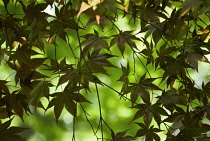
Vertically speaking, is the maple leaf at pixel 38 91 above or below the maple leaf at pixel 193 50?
below

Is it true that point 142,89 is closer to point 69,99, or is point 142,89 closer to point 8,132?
point 69,99

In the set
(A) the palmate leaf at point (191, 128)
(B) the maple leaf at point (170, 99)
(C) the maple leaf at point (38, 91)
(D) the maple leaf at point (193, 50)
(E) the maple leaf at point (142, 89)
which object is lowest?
(A) the palmate leaf at point (191, 128)

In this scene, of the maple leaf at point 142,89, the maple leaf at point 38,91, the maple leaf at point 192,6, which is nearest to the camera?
the maple leaf at point 192,6

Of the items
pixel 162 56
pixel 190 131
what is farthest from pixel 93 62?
pixel 190 131

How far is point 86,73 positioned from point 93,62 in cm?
5

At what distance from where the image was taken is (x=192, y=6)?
Result: 2.52ft

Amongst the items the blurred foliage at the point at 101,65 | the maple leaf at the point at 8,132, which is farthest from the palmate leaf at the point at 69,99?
the maple leaf at the point at 8,132

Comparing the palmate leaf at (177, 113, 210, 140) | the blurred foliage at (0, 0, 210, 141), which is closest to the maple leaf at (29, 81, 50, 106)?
the blurred foliage at (0, 0, 210, 141)

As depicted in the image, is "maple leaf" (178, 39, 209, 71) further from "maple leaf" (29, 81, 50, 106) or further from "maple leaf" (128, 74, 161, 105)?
"maple leaf" (29, 81, 50, 106)

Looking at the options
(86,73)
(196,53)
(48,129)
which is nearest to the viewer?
(86,73)

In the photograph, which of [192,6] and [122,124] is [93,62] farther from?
[122,124]

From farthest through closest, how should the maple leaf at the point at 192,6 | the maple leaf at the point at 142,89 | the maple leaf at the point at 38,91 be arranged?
the maple leaf at the point at 142,89 < the maple leaf at the point at 38,91 < the maple leaf at the point at 192,6

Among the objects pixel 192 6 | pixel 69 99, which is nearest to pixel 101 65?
pixel 69 99

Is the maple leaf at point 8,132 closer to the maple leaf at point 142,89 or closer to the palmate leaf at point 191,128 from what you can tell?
the maple leaf at point 142,89
